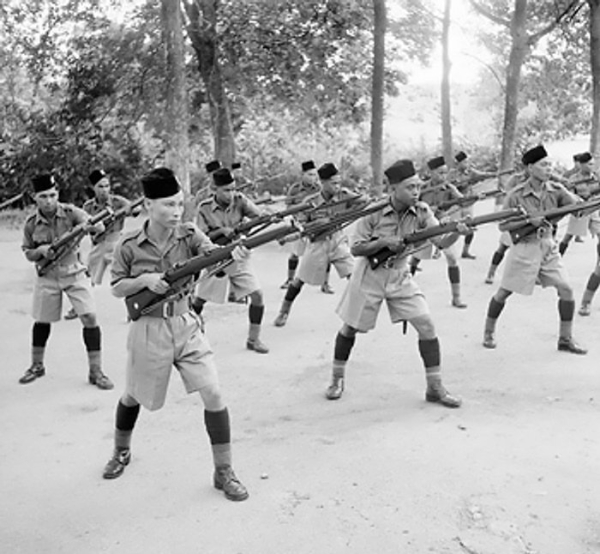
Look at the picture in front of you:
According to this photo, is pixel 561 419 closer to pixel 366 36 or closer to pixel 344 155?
pixel 366 36

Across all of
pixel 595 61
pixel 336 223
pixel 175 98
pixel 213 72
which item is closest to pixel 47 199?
pixel 336 223

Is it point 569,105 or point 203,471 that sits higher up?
point 569,105

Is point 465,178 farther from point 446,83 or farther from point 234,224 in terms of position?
point 446,83

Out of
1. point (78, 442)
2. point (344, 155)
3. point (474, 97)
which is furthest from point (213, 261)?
point (474, 97)

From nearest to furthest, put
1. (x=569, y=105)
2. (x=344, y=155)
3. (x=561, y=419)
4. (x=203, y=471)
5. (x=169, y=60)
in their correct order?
1. (x=203, y=471)
2. (x=561, y=419)
3. (x=169, y=60)
4. (x=344, y=155)
5. (x=569, y=105)

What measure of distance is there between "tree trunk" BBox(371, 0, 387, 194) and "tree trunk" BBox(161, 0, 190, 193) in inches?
153

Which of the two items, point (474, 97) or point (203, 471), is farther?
point (474, 97)

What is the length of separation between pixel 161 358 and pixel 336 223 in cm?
350

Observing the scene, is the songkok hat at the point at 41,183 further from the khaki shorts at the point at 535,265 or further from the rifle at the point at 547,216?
the khaki shorts at the point at 535,265

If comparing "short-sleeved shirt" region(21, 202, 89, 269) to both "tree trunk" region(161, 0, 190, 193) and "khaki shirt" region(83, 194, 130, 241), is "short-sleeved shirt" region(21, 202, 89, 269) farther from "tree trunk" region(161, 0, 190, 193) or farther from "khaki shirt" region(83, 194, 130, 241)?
"tree trunk" region(161, 0, 190, 193)

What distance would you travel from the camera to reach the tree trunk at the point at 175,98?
11086 mm

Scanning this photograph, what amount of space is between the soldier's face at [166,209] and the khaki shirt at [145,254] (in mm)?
185

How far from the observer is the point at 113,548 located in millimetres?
3688

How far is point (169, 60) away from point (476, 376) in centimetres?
724
